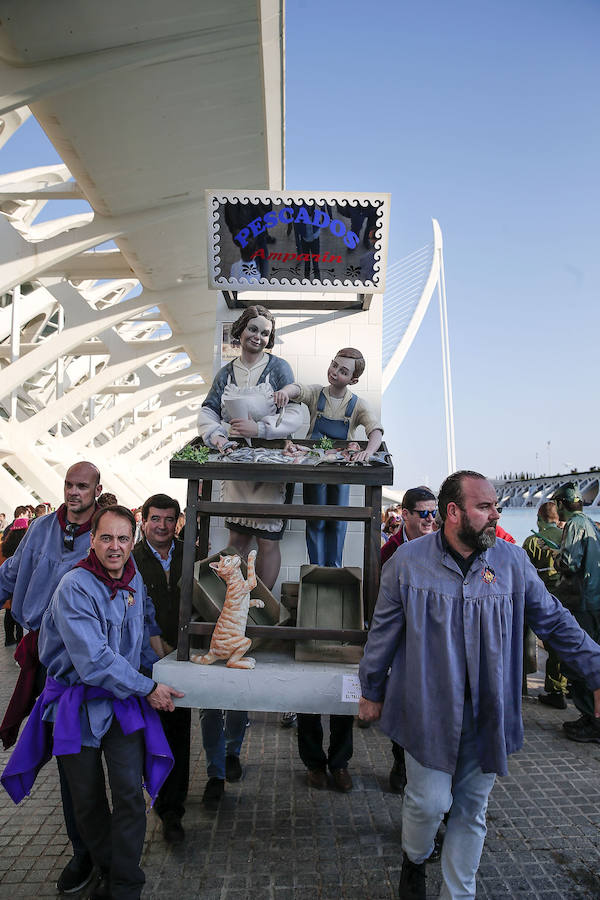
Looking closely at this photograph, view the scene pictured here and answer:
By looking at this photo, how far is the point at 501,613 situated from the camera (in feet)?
8.32

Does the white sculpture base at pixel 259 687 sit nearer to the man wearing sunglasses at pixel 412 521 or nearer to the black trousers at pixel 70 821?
the black trousers at pixel 70 821

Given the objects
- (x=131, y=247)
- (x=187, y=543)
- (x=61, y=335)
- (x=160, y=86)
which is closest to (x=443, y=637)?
(x=187, y=543)

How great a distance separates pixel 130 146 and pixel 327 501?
8.04m

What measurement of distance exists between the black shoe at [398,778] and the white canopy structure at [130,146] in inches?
322

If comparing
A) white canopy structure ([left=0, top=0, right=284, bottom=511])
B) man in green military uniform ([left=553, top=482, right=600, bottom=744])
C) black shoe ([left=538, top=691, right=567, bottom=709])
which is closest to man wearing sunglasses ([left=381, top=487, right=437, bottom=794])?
man in green military uniform ([left=553, top=482, right=600, bottom=744])

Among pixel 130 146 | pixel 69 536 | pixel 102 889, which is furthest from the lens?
pixel 130 146

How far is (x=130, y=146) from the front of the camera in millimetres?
9766

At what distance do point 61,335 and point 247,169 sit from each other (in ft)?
24.1

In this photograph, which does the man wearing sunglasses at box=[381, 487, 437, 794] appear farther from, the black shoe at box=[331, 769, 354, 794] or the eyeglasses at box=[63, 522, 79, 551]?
the eyeglasses at box=[63, 522, 79, 551]

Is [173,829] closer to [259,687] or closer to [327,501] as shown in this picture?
[259,687]

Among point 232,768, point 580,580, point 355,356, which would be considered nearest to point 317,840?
point 232,768

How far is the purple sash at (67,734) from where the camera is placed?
8.47 ft

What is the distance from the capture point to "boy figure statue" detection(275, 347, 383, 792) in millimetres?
4004

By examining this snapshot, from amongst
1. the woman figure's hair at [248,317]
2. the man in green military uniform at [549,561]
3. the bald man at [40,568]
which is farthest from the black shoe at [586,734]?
the woman figure's hair at [248,317]
